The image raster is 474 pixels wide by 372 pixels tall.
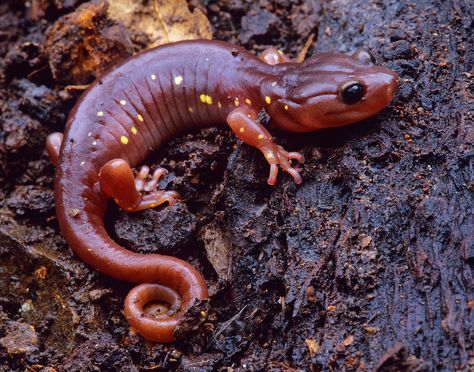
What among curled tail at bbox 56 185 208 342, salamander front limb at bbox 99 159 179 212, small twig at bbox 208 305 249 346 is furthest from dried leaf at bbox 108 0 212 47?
small twig at bbox 208 305 249 346

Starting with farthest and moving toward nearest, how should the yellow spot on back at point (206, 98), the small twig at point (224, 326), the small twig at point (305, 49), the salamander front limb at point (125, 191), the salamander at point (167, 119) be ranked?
the small twig at point (305, 49)
the yellow spot on back at point (206, 98)
the salamander front limb at point (125, 191)
the salamander at point (167, 119)
the small twig at point (224, 326)

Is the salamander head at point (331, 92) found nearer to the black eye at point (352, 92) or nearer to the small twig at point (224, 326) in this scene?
the black eye at point (352, 92)

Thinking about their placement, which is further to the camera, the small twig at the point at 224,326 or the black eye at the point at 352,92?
the black eye at the point at 352,92

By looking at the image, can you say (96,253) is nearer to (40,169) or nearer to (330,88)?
(40,169)

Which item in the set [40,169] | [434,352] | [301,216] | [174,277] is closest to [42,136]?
[40,169]

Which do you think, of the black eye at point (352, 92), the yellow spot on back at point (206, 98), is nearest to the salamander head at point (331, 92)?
the black eye at point (352, 92)

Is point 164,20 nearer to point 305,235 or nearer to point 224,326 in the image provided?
point 305,235
